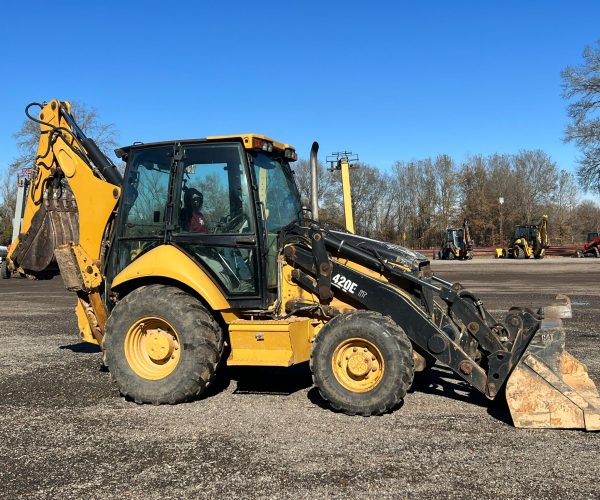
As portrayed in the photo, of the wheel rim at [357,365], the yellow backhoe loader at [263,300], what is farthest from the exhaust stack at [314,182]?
the wheel rim at [357,365]

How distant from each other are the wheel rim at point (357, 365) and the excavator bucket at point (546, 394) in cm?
110

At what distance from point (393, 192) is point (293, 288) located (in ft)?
237

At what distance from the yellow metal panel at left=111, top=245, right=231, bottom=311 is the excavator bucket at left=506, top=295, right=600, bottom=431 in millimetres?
2705

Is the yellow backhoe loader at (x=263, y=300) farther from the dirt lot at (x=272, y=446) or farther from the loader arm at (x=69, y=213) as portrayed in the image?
the dirt lot at (x=272, y=446)

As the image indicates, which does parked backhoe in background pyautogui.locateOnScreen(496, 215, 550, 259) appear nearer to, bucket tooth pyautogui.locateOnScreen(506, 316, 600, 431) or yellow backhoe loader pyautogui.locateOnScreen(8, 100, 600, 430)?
yellow backhoe loader pyautogui.locateOnScreen(8, 100, 600, 430)

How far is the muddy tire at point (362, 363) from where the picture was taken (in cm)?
495

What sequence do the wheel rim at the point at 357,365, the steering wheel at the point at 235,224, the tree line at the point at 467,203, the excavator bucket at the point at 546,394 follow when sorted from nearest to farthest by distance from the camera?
the excavator bucket at the point at 546,394, the wheel rim at the point at 357,365, the steering wheel at the point at 235,224, the tree line at the point at 467,203

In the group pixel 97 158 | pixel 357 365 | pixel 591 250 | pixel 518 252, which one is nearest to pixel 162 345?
pixel 357 365

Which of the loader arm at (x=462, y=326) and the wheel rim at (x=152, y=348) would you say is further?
the wheel rim at (x=152, y=348)

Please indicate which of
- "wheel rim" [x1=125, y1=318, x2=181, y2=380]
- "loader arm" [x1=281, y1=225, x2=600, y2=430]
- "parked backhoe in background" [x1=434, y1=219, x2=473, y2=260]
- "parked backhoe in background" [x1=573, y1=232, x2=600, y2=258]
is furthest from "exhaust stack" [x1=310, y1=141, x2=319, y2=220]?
"parked backhoe in background" [x1=573, y1=232, x2=600, y2=258]

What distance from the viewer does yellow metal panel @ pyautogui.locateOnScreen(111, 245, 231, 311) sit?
5570 mm

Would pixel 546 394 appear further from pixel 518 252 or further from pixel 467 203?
pixel 467 203

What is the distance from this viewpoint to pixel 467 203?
71.6 m

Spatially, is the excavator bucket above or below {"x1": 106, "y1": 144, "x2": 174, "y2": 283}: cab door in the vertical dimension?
below
